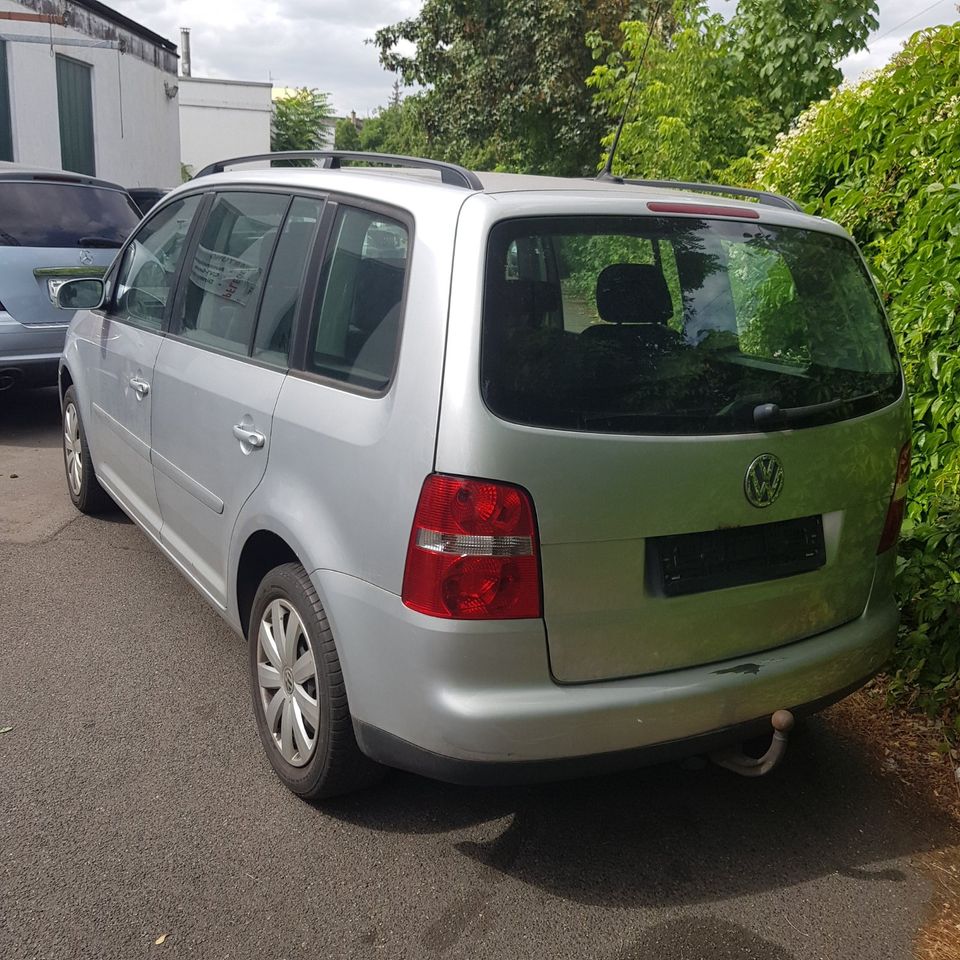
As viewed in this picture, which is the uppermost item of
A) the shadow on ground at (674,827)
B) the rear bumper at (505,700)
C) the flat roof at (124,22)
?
the flat roof at (124,22)

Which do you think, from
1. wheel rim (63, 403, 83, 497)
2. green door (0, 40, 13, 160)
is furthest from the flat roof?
wheel rim (63, 403, 83, 497)

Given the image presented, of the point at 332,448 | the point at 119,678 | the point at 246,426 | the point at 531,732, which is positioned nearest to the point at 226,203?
the point at 246,426

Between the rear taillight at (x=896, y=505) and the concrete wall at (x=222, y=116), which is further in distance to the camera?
the concrete wall at (x=222, y=116)

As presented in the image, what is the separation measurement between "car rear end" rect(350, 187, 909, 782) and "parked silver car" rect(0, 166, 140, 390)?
5790 millimetres

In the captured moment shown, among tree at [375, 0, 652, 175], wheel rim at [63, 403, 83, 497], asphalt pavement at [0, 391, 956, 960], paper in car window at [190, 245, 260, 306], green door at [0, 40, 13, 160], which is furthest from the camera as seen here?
tree at [375, 0, 652, 175]

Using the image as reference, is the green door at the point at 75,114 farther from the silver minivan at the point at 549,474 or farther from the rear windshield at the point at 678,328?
the rear windshield at the point at 678,328

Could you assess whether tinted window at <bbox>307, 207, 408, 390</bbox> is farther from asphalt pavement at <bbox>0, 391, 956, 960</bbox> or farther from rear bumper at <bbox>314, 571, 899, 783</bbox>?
asphalt pavement at <bbox>0, 391, 956, 960</bbox>

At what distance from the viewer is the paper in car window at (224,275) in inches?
135

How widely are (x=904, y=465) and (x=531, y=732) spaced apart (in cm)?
145

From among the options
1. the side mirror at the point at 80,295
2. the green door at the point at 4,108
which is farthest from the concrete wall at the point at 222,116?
the side mirror at the point at 80,295

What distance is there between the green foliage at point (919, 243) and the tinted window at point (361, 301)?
2.34 meters

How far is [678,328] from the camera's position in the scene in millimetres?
2631

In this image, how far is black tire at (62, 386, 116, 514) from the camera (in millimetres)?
5383

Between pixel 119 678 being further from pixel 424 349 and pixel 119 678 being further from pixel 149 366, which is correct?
pixel 424 349
